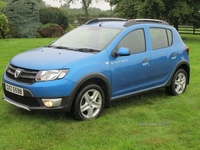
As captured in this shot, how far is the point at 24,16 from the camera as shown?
2123 centimetres

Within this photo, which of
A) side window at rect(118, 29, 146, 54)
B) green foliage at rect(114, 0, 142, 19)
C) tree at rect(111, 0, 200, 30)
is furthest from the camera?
green foliage at rect(114, 0, 142, 19)

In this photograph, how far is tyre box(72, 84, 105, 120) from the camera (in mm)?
4703

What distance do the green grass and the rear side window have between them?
3.92 ft

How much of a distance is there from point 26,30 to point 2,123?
16.9 meters

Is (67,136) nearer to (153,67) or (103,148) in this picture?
(103,148)

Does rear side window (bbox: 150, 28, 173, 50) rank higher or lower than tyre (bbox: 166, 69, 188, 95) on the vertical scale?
higher

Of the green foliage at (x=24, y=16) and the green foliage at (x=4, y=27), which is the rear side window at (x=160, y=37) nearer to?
the green foliage at (x=4, y=27)

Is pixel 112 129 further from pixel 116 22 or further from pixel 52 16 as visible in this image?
pixel 52 16

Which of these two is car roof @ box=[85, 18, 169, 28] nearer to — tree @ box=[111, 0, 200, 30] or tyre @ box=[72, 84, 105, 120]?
tyre @ box=[72, 84, 105, 120]

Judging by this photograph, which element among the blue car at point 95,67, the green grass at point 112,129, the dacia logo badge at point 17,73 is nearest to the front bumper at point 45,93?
the blue car at point 95,67

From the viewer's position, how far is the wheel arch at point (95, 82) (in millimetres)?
4585

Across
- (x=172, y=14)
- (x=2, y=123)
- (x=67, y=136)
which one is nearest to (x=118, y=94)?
(x=67, y=136)

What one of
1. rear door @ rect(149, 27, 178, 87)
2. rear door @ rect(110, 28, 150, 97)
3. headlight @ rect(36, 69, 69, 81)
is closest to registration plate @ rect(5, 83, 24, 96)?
headlight @ rect(36, 69, 69, 81)

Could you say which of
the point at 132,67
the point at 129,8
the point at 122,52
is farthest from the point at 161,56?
the point at 129,8
